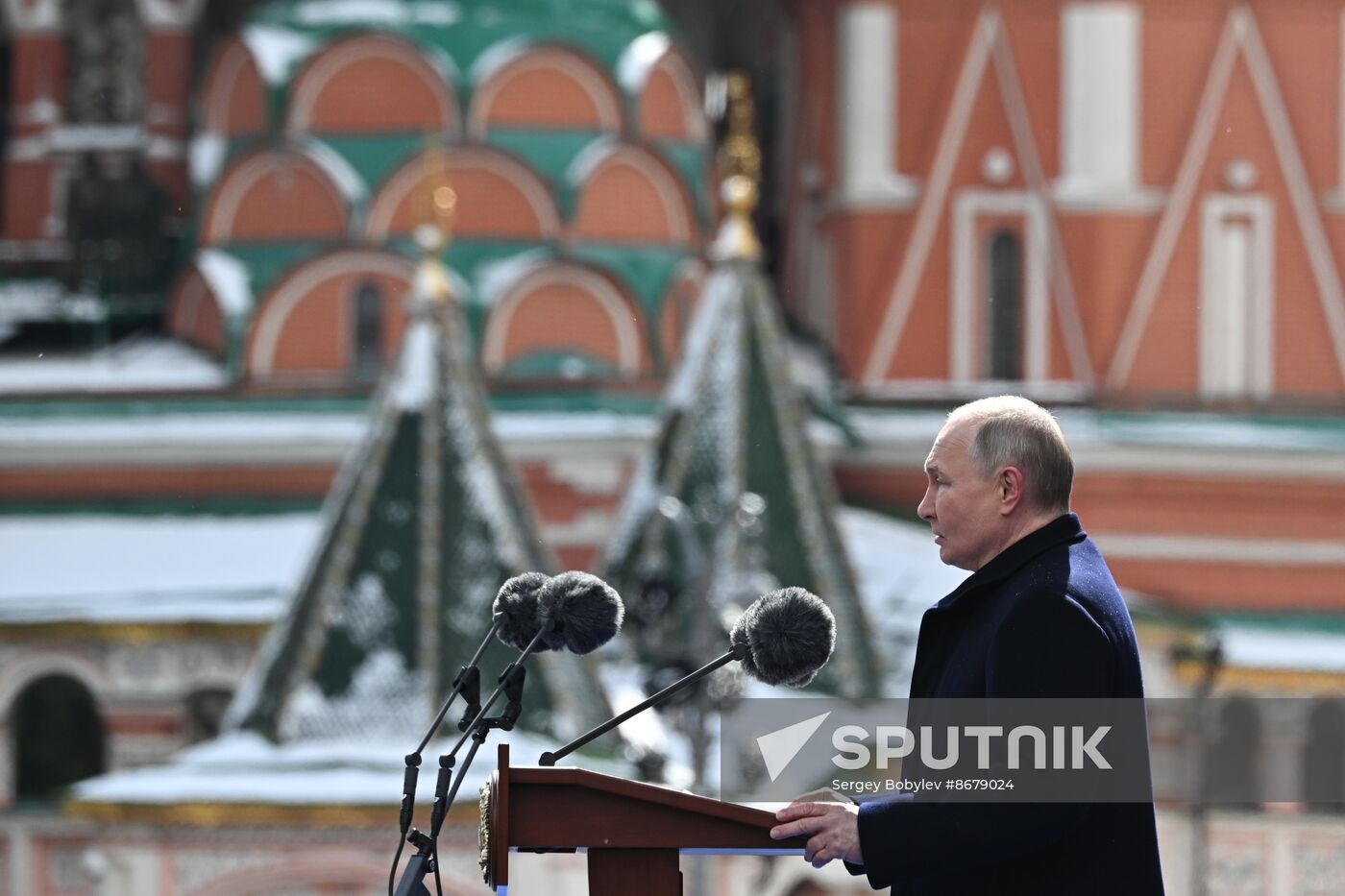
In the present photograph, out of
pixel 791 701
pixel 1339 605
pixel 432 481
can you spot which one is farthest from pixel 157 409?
pixel 791 701

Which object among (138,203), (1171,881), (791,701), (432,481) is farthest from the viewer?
(138,203)

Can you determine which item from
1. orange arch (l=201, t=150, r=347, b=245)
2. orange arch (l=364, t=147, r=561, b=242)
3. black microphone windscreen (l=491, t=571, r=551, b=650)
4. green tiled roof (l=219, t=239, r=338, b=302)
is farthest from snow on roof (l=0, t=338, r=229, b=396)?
black microphone windscreen (l=491, t=571, r=551, b=650)

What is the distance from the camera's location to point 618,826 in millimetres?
3811

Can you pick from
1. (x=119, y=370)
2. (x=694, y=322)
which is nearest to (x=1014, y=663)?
(x=694, y=322)

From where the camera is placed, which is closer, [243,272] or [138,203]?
[243,272]

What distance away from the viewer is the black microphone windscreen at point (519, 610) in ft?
13.8

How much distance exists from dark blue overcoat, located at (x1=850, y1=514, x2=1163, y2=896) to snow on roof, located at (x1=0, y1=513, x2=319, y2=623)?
13.6 meters

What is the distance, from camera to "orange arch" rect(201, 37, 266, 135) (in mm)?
18125

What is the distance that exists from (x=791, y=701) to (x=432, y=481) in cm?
1031

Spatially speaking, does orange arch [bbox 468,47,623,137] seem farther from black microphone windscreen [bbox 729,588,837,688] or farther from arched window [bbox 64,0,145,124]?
black microphone windscreen [bbox 729,588,837,688]

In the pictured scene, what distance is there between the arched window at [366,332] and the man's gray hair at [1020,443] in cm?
1442

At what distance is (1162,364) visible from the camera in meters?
18.3

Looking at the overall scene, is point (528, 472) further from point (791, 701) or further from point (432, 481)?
point (791, 701)

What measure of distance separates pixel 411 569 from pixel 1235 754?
16.1 ft
